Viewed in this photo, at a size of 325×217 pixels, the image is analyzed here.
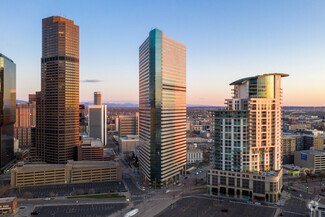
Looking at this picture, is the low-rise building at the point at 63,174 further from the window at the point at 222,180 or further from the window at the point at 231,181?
the window at the point at 231,181

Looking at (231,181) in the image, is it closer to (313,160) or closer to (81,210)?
(81,210)

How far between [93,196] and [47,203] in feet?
73.1

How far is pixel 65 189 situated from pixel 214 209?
8655 cm

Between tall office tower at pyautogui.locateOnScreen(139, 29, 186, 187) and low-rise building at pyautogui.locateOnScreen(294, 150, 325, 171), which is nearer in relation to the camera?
tall office tower at pyautogui.locateOnScreen(139, 29, 186, 187)

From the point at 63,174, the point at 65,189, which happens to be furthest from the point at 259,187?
the point at 63,174

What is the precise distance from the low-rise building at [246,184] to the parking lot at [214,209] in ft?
26.4

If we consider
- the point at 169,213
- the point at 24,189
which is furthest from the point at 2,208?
the point at 169,213

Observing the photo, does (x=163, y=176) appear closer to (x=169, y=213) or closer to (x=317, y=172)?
(x=169, y=213)

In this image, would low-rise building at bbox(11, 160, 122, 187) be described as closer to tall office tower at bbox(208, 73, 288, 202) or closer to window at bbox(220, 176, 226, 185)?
window at bbox(220, 176, 226, 185)

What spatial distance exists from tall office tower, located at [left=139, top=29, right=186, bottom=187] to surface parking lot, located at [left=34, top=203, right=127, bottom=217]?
111 feet

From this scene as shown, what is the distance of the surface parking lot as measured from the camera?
114 m

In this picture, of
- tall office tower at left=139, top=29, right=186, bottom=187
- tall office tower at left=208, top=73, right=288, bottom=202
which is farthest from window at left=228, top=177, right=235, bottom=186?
tall office tower at left=139, top=29, right=186, bottom=187

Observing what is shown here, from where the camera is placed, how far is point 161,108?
152 m

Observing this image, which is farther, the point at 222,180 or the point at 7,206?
the point at 222,180
